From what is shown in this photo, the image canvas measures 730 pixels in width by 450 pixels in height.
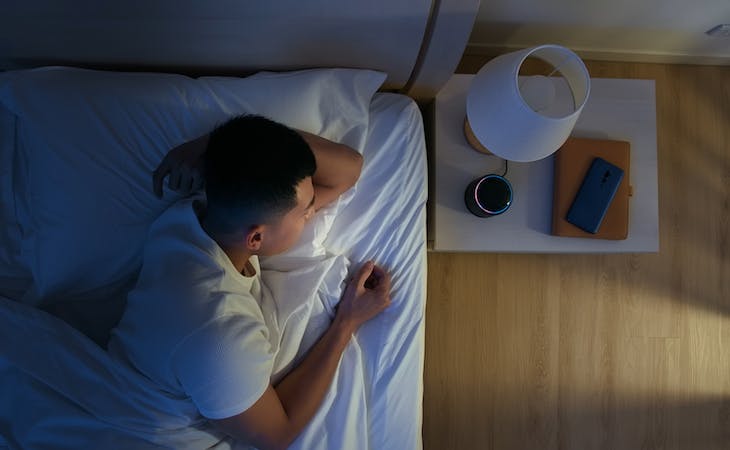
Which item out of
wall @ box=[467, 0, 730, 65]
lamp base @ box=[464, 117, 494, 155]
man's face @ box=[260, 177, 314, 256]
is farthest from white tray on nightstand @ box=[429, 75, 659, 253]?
man's face @ box=[260, 177, 314, 256]

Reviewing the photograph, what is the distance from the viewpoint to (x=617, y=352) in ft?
5.08

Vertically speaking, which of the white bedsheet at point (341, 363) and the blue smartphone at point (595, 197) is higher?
the blue smartphone at point (595, 197)

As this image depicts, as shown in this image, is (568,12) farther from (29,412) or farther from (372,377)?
(29,412)

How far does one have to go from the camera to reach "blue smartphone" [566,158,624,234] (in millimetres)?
1095

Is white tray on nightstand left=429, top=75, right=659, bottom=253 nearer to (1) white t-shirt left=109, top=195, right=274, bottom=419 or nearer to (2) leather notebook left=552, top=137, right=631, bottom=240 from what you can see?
(2) leather notebook left=552, top=137, right=631, bottom=240

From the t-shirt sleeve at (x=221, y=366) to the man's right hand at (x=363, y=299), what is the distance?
25 centimetres

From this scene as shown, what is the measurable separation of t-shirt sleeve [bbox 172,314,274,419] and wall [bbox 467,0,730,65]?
98cm

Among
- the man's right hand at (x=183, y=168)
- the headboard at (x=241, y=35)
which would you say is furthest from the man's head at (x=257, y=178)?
the headboard at (x=241, y=35)

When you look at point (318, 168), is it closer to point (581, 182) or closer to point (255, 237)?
point (255, 237)

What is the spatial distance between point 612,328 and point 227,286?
125 centimetres

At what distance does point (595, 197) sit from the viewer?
3.60ft

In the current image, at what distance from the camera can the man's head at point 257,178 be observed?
0.77m

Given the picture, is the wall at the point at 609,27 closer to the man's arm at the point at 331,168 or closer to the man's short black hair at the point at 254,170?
the man's arm at the point at 331,168

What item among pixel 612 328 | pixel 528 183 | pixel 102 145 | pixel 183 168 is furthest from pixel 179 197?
pixel 612 328
